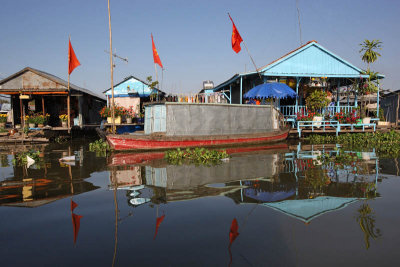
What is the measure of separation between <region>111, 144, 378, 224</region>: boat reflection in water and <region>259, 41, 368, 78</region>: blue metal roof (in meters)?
8.86

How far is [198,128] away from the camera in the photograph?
13273 mm

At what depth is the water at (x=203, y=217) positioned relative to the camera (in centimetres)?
327

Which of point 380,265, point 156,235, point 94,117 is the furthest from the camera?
point 94,117

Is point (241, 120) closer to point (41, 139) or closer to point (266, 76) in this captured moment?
point (266, 76)

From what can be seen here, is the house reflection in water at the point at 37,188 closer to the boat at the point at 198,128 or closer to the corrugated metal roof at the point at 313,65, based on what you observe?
the boat at the point at 198,128

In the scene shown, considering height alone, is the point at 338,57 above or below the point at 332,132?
above

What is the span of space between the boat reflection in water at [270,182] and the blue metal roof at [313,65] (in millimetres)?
8858

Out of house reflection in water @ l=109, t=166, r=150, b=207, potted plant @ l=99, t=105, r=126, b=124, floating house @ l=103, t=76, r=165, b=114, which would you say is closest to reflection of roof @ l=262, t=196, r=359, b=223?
house reflection in water @ l=109, t=166, r=150, b=207

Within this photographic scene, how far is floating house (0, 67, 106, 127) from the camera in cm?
1850

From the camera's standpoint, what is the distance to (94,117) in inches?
1031

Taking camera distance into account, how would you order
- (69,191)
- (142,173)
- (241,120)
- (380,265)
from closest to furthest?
(380,265) < (69,191) < (142,173) < (241,120)

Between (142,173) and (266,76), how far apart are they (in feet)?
39.3

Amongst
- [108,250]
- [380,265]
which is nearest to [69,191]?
[108,250]

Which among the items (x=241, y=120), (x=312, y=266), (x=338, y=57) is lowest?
(x=312, y=266)
